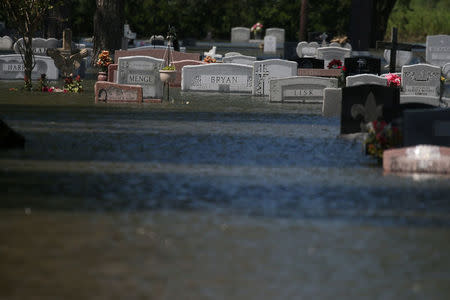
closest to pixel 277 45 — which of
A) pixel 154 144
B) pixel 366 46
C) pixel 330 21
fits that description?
pixel 330 21

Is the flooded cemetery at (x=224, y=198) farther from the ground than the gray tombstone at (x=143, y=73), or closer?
closer

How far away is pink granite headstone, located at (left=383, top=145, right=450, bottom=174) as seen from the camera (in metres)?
15.0

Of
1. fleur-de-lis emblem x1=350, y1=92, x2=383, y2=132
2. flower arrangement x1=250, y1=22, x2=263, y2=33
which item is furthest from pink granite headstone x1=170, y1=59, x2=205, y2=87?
flower arrangement x1=250, y1=22, x2=263, y2=33

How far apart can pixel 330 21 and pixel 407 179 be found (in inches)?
2341

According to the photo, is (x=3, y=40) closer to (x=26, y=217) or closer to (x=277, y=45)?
(x=277, y=45)

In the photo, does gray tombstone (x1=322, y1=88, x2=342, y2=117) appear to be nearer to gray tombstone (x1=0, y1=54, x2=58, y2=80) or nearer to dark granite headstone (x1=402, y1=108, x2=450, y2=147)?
dark granite headstone (x1=402, y1=108, x2=450, y2=147)

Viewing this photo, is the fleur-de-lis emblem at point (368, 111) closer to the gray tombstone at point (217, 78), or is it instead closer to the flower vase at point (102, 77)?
the gray tombstone at point (217, 78)

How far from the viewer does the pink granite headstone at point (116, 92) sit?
26312mm

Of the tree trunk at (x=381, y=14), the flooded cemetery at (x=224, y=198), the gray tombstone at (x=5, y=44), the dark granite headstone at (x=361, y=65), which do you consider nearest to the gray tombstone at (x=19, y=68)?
the flooded cemetery at (x=224, y=198)

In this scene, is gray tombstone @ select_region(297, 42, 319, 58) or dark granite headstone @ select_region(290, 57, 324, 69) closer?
dark granite headstone @ select_region(290, 57, 324, 69)

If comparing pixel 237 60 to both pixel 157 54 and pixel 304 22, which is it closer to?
pixel 157 54

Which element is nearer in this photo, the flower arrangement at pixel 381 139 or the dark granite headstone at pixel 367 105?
the flower arrangement at pixel 381 139

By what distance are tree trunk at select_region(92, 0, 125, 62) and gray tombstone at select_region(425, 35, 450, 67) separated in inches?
485

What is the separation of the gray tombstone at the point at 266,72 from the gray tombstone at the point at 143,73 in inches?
144
